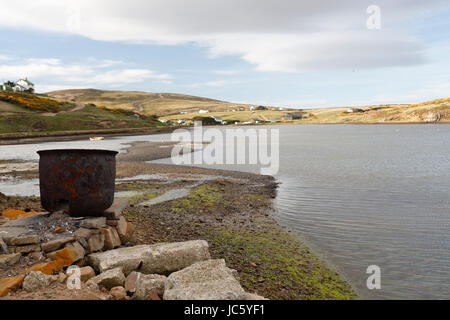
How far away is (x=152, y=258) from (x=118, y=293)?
5.17ft

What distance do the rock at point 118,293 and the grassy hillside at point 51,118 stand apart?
7291 centimetres

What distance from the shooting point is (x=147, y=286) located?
20.4 ft

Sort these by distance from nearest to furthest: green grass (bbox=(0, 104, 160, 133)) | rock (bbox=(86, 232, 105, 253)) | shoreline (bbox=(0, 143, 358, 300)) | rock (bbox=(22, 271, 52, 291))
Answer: rock (bbox=(22, 271, 52, 291))
rock (bbox=(86, 232, 105, 253))
shoreline (bbox=(0, 143, 358, 300))
green grass (bbox=(0, 104, 160, 133))

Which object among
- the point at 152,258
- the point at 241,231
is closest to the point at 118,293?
the point at 152,258

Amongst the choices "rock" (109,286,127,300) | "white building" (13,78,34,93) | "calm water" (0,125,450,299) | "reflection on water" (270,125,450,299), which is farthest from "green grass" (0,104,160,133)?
"rock" (109,286,127,300)

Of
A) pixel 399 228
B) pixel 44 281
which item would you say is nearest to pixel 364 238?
pixel 399 228

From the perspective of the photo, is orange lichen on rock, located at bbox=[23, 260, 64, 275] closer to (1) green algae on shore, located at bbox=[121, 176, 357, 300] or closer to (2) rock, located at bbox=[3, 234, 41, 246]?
(2) rock, located at bbox=[3, 234, 41, 246]

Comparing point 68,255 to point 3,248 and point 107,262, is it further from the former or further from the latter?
point 3,248

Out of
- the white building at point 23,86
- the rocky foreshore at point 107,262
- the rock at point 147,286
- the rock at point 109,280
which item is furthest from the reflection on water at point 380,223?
the white building at point 23,86

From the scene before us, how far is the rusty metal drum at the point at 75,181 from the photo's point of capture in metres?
8.63

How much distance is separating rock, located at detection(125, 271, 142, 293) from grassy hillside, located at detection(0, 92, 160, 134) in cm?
7256

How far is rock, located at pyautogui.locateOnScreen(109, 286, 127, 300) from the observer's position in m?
6.05

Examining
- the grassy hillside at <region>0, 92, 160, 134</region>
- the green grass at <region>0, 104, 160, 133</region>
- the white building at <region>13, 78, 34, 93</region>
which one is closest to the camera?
the green grass at <region>0, 104, 160, 133</region>
